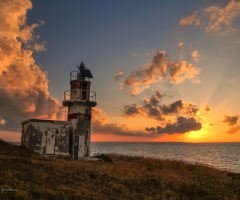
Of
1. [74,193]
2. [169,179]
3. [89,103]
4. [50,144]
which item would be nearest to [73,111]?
[89,103]

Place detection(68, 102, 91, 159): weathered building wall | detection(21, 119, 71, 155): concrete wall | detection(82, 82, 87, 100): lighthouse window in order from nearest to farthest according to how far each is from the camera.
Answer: detection(21, 119, 71, 155): concrete wall < detection(68, 102, 91, 159): weathered building wall < detection(82, 82, 87, 100): lighthouse window

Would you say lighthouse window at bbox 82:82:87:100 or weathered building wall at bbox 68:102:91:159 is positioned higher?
lighthouse window at bbox 82:82:87:100

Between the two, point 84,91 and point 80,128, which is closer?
point 80,128

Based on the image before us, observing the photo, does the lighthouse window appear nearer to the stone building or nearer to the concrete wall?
the stone building

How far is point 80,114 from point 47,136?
14.8 ft

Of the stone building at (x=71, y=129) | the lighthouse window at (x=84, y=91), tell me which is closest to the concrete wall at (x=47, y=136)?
the stone building at (x=71, y=129)

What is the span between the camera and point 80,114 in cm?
2444

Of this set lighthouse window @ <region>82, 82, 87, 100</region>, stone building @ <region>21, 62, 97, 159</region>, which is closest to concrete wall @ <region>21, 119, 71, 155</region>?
stone building @ <region>21, 62, 97, 159</region>

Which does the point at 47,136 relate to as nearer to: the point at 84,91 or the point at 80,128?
the point at 80,128

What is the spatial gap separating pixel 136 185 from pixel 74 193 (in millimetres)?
4175

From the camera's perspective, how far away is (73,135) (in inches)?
941

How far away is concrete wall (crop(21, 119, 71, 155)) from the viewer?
70.0ft

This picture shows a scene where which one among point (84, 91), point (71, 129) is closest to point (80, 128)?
point (71, 129)

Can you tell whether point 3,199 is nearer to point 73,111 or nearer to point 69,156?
point 69,156
